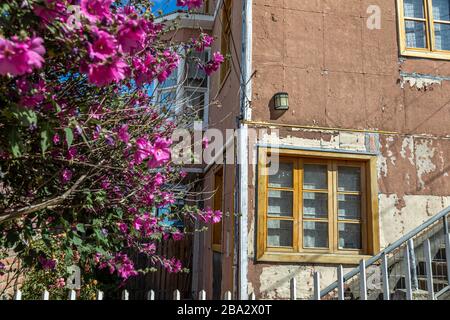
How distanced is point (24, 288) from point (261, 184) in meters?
3.41

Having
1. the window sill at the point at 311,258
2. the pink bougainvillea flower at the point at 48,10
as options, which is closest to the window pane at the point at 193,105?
the window sill at the point at 311,258

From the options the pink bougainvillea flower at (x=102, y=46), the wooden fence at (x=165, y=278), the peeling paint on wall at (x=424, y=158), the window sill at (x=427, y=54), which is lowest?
the wooden fence at (x=165, y=278)

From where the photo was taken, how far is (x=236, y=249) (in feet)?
19.2

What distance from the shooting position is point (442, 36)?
22.7ft

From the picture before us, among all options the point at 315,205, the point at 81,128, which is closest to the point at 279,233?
the point at 315,205

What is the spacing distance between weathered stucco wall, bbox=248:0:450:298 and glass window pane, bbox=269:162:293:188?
1.00ft

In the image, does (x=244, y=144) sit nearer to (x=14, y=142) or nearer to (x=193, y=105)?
(x=193, y=105)

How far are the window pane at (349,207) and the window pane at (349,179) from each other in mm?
117

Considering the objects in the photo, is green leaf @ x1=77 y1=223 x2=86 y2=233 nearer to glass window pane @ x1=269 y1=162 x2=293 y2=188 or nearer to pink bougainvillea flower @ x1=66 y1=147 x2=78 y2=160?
pink bougainvillea flower @ x1=66 y1=147 x2=78 y2=160

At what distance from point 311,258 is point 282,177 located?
117 centimetres

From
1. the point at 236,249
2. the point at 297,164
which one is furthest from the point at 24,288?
the point at 297,164

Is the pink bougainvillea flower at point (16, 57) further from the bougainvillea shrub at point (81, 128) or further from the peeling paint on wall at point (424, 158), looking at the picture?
the peeling paint on wall at point (424, 158)

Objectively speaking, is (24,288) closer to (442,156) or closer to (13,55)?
(13,55)

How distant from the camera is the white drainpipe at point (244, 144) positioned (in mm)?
5711
